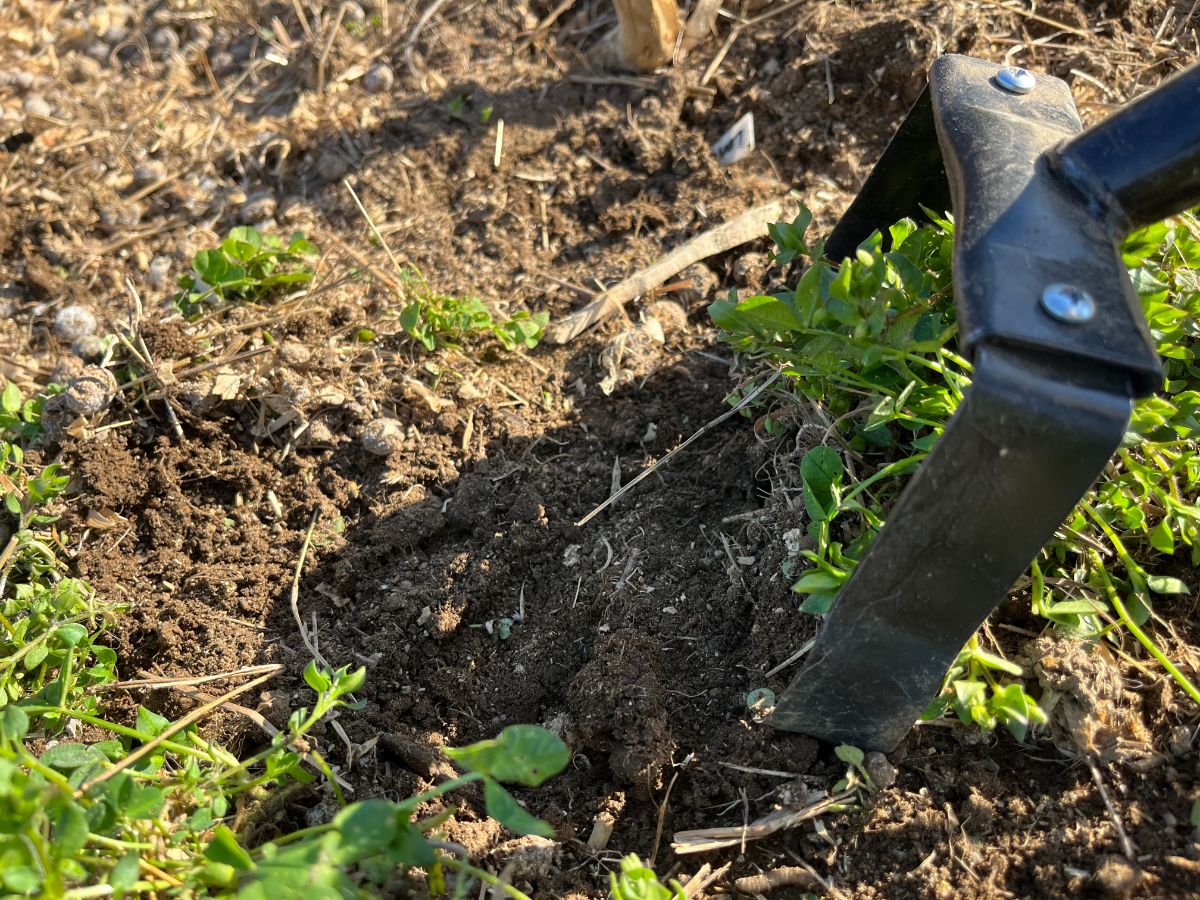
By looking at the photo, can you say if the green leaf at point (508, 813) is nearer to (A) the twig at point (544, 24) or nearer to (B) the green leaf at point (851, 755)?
(B) the green leaf at point (851, 755)

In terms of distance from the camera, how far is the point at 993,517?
1296 mm

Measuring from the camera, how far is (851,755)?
167 centimetres

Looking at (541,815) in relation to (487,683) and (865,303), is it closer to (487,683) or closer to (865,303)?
(487,683)

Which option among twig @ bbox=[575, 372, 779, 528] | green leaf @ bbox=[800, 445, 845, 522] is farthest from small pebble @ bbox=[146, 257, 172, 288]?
green leaf @ bbox=[800, 445, 845, 522]

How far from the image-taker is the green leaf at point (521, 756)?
133cm

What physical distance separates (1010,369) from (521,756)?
2.74 ft

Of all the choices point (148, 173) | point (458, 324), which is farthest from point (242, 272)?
point (148, 173)

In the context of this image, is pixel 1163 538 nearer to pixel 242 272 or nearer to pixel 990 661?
pixel 990 661

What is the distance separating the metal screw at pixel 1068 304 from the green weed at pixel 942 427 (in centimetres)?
33

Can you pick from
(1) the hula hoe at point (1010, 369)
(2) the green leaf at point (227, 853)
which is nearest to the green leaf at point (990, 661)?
(1) the hula hoe at point (1010, 369)

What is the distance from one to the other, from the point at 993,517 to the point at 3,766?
4.42 feet

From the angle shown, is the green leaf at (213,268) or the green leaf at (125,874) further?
the green leaf at (213,268)

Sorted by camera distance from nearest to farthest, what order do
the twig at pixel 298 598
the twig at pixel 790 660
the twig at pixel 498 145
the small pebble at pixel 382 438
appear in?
the twig at pixel 790 660 < the twig at pixel 298 598 < the small pebble at pixel 382 438 < the twig at pixel 498 145

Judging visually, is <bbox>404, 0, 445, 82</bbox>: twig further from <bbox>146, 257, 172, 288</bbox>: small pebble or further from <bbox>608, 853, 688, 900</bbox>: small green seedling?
<bbox>608, 853, 688, 900</bbox>: small green seedling
